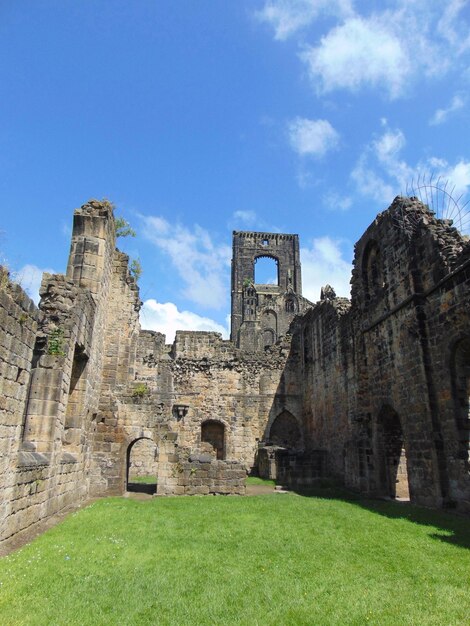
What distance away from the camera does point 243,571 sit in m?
5.35

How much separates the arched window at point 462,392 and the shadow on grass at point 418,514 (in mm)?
1368

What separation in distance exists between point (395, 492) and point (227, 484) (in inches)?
198

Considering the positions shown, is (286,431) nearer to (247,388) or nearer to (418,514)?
(247,388)

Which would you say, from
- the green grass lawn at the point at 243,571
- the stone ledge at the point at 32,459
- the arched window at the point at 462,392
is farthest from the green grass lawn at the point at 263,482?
the stone ledge at the point at 32,459

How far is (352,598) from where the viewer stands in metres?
4.48

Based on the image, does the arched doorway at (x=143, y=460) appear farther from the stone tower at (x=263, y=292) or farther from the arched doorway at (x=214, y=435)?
the stone tower at (x=263, y=292)

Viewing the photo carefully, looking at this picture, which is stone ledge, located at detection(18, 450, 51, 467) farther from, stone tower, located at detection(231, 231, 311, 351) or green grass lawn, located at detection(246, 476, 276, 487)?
stone tower, located at detection(231, 231, 311, 351)

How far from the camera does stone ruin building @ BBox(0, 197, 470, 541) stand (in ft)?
27.8

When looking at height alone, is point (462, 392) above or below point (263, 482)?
above

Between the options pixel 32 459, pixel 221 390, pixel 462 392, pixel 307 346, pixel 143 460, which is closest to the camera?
pixel 32 459

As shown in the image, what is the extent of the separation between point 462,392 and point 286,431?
1265 centimetres

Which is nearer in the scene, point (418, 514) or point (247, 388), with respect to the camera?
point (418, 514)

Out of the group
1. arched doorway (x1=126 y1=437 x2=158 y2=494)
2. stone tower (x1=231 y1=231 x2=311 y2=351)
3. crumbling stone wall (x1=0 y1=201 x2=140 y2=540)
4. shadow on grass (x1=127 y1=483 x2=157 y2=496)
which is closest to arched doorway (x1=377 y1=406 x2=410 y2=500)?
shadow on grass (x1=127 y1=483 x2=157 y2=496)

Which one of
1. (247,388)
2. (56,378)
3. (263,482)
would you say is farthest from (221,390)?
(56,378)
